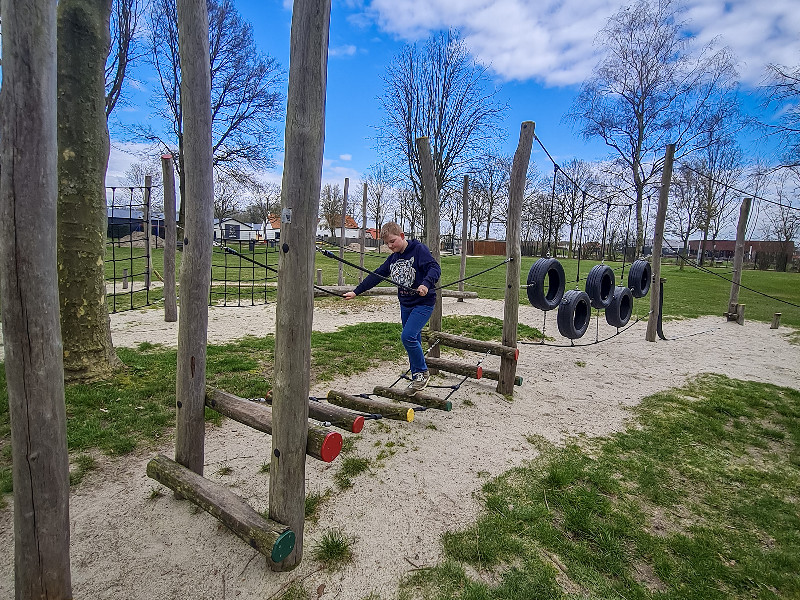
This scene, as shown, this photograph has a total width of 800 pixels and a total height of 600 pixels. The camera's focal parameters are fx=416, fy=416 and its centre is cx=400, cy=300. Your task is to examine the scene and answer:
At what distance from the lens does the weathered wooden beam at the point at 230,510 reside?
2062 mm

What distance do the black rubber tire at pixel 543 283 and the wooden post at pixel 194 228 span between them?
3680mm

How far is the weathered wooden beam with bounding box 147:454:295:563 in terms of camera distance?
2.06m

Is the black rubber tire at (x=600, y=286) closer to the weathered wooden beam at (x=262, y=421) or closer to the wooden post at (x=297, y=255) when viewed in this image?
the weathered wooden beam at (x=262, y=421)

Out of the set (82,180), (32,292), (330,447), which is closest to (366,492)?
(330,447)

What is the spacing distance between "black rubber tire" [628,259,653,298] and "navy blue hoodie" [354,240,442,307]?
15.7ft

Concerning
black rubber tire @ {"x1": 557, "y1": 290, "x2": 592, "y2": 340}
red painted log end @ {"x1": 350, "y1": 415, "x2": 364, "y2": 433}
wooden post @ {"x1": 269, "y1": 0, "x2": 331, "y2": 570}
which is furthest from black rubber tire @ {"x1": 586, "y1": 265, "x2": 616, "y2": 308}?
wooden post @ {"x1": 269, "y1": 0, "x2": 331, "y2": 570}

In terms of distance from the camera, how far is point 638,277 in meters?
7.42

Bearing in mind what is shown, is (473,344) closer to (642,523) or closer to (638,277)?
(642,523)

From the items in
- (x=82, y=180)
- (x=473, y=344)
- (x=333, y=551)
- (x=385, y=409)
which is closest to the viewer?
(x=333, y=551)

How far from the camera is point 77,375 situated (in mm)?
4449

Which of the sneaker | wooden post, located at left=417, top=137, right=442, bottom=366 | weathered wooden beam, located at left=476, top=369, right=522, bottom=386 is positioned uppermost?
wooden post, located at left=417, top=137, right=442, bottom=366

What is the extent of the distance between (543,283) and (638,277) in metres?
3.30

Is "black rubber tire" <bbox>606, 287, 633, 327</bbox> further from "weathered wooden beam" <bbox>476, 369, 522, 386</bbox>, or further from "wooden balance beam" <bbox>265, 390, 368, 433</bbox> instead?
"wooden balance beam" <bbox>265, 390, 368, 433</bbox>

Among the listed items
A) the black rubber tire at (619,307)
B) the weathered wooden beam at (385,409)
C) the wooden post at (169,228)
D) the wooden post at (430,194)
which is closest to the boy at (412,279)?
the weathered wooden beam at (385,409)
